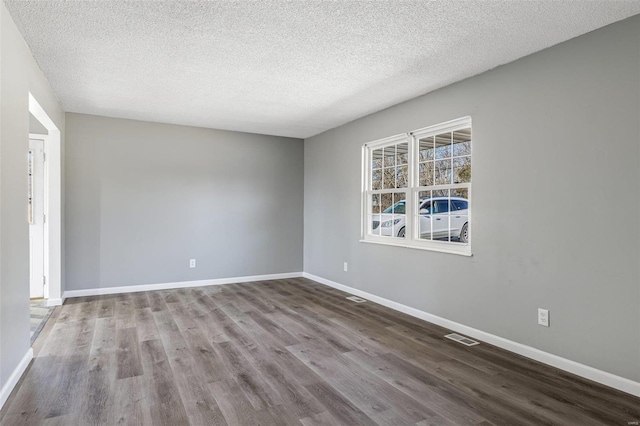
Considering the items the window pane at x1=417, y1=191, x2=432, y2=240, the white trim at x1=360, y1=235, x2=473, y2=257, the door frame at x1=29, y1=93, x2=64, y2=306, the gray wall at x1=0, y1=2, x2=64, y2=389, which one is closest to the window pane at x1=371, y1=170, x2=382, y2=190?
the white trim at x1=360, y1=235, x2=473, y2=257

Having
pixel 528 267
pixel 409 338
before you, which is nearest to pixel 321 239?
pixel 409 338

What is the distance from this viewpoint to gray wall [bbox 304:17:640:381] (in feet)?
8.02

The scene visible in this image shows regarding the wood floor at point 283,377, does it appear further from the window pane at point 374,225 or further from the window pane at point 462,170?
the window pane at point 462,170

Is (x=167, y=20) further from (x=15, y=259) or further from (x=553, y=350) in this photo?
(x=553, y=350)

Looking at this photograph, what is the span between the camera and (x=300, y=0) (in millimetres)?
2262

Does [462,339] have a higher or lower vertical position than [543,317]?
lower

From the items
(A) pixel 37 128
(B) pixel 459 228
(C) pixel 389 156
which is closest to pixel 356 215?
(C) pixel 389 156

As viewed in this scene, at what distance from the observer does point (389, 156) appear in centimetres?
471

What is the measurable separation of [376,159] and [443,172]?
122 centimetres

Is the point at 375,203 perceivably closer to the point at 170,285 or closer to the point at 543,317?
the point at 543,317

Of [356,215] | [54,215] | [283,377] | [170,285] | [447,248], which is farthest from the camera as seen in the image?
[170,285]

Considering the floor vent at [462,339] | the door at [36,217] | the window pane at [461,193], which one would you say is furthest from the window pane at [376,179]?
the door at [36,217]

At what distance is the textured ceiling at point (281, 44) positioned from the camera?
7.77 ft

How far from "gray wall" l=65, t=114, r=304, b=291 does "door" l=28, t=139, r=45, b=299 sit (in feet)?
1.42
